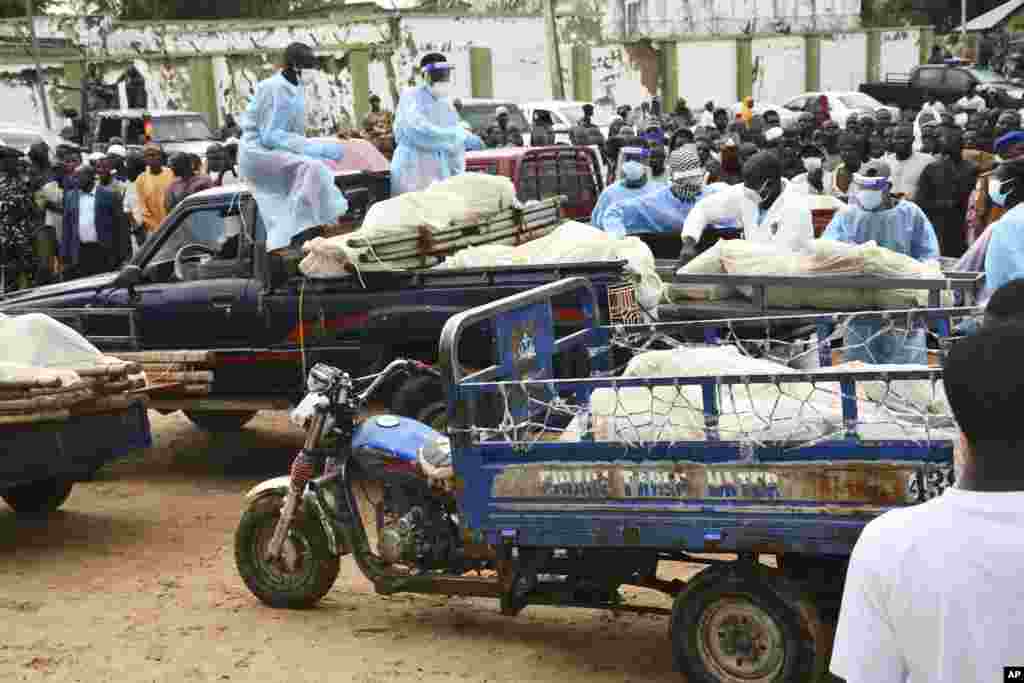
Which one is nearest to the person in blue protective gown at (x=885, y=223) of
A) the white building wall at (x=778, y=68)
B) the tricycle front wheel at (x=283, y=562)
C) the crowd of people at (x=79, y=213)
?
the tricycle front wheel at (x=283, y=562)

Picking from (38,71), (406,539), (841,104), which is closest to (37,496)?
(406,539)

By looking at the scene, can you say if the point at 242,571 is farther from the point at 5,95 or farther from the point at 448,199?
the point at 5,95

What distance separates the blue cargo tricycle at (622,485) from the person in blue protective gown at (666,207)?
3716 millimetres

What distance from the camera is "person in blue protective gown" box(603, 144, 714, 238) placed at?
1038cm

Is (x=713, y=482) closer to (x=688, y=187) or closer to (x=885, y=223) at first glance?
(x=885, y=223)

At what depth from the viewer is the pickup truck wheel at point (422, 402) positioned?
809cm

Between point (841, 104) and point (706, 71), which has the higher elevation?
point (706, 71)

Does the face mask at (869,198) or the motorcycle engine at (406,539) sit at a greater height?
the face mask at (869,198)

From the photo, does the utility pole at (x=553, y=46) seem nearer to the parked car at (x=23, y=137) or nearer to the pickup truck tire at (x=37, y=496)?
the parked car at (x=23, y=137)

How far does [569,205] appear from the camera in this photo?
14.0 m

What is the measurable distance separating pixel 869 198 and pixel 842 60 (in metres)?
34.0

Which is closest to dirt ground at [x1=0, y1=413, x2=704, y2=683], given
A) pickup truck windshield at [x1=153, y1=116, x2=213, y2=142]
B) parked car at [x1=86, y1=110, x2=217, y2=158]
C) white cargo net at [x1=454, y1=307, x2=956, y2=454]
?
white cargo net at [x1=454, y1=307, x2=956, y2=454]

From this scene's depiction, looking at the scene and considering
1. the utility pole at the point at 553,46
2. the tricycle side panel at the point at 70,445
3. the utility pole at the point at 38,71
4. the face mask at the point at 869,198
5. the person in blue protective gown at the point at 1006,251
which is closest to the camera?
the person in blue protective gown at the point at 1006,251

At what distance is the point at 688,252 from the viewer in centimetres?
902
